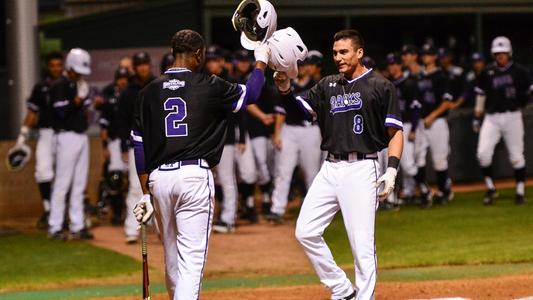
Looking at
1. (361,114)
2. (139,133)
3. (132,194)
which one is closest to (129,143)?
(132,194)

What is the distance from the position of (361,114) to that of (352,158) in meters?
0.32

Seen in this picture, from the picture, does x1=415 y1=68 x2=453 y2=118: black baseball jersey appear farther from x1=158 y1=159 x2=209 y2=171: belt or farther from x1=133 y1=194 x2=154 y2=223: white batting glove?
x1=133 y1=194 x2=154 y2=223: white batting glove

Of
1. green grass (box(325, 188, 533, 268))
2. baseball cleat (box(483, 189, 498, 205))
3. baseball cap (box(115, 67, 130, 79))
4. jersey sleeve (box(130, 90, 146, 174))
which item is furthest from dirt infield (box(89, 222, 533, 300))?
baseball cleat (box(483, 189, 498, 205))

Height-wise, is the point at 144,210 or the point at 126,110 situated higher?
the point at 126,110

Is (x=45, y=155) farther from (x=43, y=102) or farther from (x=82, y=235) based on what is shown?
(x=82, y=235)

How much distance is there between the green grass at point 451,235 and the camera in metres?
11.8

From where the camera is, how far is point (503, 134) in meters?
15.3

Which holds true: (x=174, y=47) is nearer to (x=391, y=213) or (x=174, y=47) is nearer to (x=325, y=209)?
(x=325, y=209)

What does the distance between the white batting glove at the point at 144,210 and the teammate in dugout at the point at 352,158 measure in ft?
4.51

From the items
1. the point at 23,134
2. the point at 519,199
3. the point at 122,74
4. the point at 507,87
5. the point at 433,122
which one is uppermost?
the point at 122,74

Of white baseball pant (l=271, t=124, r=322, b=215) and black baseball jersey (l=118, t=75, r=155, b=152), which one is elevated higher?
black baseball jersey (l=118, t=75, r=155, b=152)

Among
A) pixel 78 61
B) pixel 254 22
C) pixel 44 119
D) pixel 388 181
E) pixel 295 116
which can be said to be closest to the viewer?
pixel 388 181

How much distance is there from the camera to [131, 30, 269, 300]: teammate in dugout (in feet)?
24.3

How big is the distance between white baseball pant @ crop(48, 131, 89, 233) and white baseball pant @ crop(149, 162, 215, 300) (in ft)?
19.6
